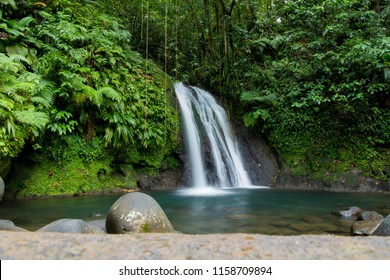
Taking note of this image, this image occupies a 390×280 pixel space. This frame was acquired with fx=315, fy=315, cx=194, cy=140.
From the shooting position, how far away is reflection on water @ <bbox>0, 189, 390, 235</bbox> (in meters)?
5.31

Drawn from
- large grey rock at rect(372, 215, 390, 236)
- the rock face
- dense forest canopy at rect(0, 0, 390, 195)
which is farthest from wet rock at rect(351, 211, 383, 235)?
the rock face

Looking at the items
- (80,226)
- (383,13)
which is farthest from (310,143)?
(80,226)

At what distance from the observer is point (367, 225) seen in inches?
190

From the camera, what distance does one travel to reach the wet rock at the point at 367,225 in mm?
4578

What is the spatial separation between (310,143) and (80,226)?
9154 mm

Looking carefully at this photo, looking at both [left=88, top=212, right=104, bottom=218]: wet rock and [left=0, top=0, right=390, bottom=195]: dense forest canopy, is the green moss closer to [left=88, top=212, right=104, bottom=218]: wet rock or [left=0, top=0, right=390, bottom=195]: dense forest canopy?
[left=88, top=212, right=104, bottom=218]: wet rock

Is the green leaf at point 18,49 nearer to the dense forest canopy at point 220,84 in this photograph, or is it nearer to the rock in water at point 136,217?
the dense forest canopy at point 220,84

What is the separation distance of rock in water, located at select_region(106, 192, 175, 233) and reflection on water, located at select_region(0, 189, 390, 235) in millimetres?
1090

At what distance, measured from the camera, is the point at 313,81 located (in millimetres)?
11531

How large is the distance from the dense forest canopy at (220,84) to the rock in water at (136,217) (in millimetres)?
3508

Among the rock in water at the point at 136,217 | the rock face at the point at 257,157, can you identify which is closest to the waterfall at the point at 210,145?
the rock face at the point at 257,157

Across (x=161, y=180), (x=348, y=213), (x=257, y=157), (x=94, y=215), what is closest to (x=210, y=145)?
(x=257, y=157)

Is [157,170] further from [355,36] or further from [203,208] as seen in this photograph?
[355,36]

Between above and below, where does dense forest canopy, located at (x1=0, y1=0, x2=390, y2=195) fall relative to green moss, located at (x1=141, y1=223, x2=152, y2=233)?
above
